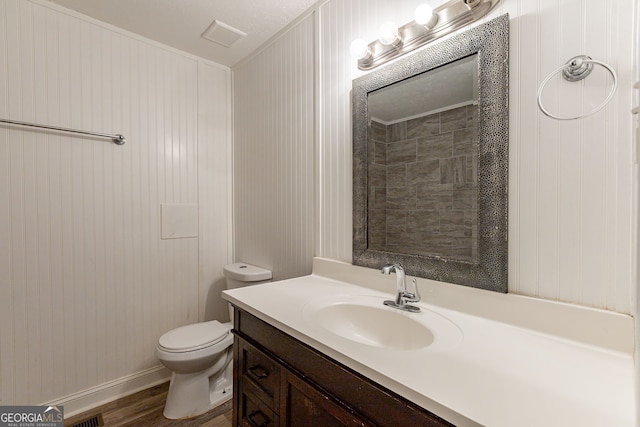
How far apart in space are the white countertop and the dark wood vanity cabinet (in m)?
0.04

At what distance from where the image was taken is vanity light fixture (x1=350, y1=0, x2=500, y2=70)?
3.20ft

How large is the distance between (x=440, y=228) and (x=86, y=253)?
76.1 inches

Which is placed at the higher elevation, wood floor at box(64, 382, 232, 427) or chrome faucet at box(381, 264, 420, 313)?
chrome faucet at box(381, 264, 420, 313)

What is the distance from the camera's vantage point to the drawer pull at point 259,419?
1.02m

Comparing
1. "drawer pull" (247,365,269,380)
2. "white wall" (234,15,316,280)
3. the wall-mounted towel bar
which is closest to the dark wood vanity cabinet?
"drawer pull" (247,365,269,380)

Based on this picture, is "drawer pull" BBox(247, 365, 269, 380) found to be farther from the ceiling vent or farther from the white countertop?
the ceiling vent

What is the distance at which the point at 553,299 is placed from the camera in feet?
2.68

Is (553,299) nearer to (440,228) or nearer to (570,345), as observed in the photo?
(570,345)

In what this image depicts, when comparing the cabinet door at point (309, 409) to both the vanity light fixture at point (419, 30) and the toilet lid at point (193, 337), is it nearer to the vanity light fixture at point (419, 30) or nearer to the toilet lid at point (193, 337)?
the toilet lid at point (193, 337)

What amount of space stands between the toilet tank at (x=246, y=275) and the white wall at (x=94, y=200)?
1.05ft

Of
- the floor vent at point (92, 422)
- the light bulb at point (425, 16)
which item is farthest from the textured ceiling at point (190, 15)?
the floor vent at point (92, 422)

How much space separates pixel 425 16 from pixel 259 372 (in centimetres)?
141

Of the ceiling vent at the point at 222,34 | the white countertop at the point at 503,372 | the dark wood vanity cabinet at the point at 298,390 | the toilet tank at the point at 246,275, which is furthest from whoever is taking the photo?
the toilet tank at the point at 246,275

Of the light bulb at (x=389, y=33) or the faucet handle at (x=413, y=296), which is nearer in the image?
the faucet handle at (x=413, y=296)
